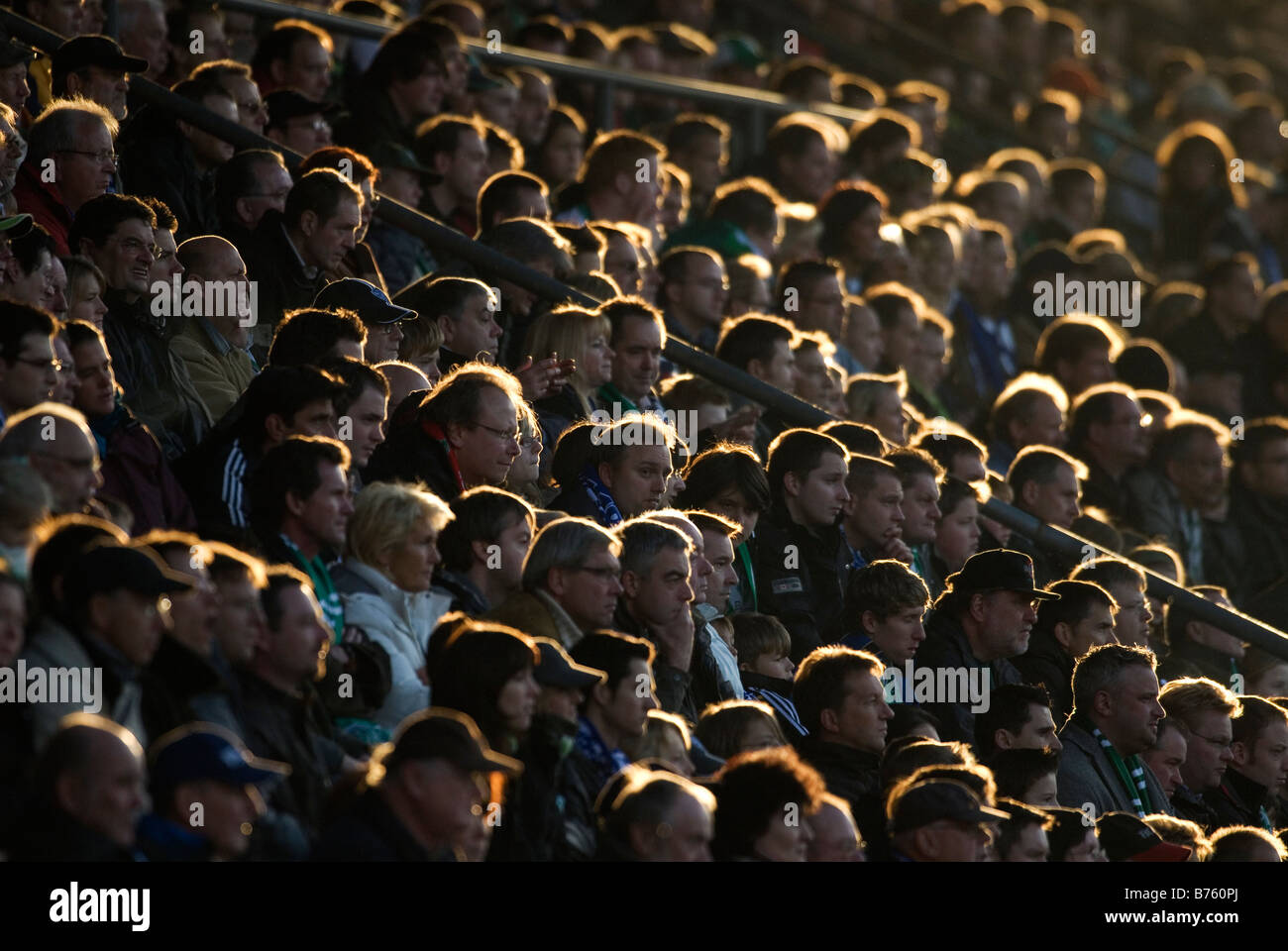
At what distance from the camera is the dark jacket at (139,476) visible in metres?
6.49

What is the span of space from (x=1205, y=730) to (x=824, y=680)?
209 cm

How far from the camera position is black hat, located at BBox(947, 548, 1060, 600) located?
28.5 feet

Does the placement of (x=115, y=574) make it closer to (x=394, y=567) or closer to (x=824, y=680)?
(x=394, y=567)

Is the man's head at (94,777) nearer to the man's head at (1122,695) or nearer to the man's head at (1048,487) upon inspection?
the man's head at (1122,695)

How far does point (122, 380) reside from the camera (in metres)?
7.34

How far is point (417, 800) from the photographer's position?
5254 mm

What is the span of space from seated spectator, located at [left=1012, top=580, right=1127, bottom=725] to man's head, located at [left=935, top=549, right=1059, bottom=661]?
246 mm

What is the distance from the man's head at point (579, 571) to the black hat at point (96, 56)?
309cm

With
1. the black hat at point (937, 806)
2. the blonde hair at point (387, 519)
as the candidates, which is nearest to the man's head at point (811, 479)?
the black hat at point (937, 806)

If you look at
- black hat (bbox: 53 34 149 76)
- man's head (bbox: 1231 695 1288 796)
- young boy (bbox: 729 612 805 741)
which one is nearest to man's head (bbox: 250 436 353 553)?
young boy (bbox: 729 612 805 741)

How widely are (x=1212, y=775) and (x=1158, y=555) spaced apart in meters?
1.83

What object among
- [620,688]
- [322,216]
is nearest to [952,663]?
[620,688]
